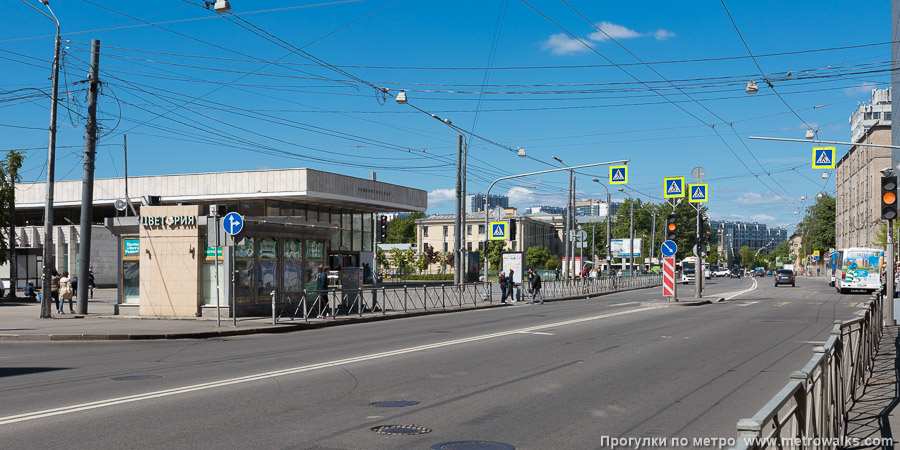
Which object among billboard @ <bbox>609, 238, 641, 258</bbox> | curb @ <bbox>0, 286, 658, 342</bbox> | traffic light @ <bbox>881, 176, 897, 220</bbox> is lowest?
curb @ <bbox>0, 286, 658, 342</bbox>

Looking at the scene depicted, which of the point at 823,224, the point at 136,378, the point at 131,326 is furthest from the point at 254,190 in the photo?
the point at 823,224

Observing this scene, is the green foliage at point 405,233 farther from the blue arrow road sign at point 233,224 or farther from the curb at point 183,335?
the blue arrow road sign at point 233,224

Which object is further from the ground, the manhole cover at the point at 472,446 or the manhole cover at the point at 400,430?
the manhole cover at the point at 472,446

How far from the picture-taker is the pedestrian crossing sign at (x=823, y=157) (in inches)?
1246

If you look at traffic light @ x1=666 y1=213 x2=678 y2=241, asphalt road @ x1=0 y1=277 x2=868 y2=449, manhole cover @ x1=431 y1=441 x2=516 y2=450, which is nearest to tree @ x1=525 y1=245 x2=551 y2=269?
traffic light @ x1=666 y1=213 x2=678 y2=241

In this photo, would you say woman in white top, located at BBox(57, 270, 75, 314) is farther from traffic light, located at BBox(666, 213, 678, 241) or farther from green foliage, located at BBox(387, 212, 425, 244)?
green foliage, located at BBox(387, 212, 425, 244)

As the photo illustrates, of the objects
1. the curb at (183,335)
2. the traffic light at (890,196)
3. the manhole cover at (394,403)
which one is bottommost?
the curb at (183,335)

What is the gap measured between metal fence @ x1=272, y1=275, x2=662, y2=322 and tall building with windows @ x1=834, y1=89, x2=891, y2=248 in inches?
1425

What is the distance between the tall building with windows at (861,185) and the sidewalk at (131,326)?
5861 cm

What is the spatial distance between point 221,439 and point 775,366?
30.7ft

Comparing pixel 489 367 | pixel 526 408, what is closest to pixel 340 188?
pixel 489 367

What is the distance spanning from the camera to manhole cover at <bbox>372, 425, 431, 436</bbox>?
7.75 meters

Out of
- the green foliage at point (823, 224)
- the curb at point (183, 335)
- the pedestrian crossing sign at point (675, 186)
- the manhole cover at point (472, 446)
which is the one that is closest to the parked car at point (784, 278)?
the pedestrian crossing sign at point (675, 186)

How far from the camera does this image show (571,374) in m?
12.0
